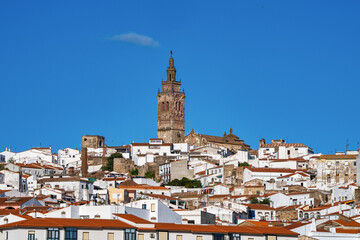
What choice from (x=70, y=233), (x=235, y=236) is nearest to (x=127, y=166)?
(x=235, y=236)

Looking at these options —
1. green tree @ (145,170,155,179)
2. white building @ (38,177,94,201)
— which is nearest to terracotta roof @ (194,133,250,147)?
green tree @ (145,170,155,179)

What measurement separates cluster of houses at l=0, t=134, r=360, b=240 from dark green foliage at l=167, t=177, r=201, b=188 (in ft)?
0.41

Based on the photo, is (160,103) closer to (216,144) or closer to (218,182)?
(216,144)

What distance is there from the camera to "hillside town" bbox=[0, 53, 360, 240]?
57.5 m

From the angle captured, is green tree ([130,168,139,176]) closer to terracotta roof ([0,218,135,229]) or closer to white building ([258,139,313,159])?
white building ([258,139,313,159])

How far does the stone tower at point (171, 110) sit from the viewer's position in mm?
150125

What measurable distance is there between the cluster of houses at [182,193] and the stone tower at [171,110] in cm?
741

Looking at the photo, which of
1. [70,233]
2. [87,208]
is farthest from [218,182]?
[70,233]

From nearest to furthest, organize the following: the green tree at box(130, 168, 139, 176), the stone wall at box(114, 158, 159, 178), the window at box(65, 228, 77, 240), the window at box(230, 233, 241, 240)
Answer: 1. the window at box(65, 228, 77, 240)
2. the window at box(230, 233, 241, 240)
3. the stone wall at box(114, 158, 159, 178)
4. the green tree at box(130, 168, 139, 176)

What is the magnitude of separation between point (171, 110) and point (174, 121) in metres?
2.26

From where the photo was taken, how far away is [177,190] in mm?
99625

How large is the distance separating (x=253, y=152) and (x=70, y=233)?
3153 inches

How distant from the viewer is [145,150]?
131750mm

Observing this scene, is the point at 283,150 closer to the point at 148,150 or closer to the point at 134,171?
the point at 134,171
